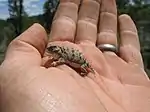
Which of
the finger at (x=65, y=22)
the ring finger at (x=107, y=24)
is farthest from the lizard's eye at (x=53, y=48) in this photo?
the ring finger at (x=107, y=24)

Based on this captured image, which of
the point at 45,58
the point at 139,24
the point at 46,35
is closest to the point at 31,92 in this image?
the point at 45,58

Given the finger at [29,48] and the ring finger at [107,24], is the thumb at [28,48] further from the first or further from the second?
the ring finger at [107,24]

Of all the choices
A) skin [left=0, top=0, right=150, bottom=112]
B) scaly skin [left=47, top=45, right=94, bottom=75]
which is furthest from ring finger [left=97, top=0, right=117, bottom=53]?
scaly skin [left=47, top=45, right=94, bottom=75]

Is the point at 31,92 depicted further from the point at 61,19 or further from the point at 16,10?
the point at 16,10

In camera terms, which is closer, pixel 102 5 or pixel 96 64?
pixel 96 64

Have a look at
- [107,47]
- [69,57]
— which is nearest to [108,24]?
[107,47]

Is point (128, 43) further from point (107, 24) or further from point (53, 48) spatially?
point (53, 48)

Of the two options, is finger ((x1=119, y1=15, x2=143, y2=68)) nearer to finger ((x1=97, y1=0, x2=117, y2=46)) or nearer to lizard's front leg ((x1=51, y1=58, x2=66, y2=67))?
finger ((x1=97, y1=0, x2=117, y2=46))
